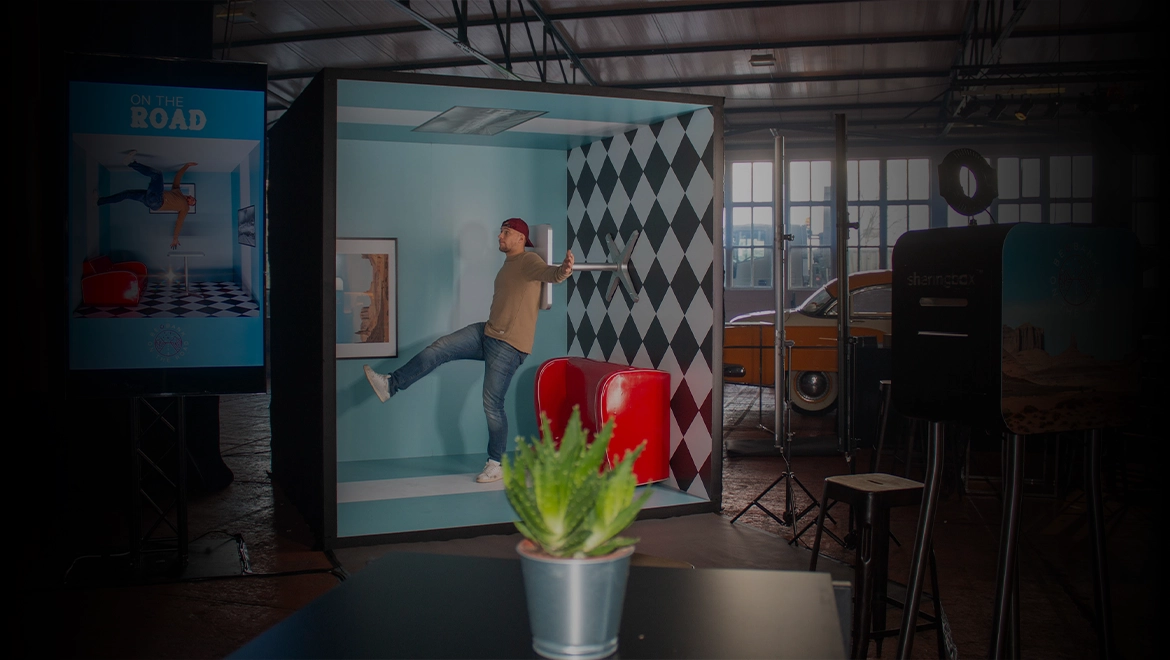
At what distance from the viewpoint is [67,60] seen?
3430 mm

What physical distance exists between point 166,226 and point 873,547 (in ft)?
9.91

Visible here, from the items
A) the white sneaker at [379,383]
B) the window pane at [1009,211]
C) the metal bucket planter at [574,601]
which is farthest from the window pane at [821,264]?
the metal bucket planter at [574,601]

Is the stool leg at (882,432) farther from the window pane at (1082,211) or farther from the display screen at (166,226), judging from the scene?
the window pane at (1082,211)

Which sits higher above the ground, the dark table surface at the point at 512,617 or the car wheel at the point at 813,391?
the dark table surface at the point at 512,617

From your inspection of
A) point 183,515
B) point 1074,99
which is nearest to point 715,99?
point 183,515

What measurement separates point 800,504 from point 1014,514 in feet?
9.72

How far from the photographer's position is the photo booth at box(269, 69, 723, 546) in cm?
407

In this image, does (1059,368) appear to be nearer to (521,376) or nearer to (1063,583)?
(1063,583)

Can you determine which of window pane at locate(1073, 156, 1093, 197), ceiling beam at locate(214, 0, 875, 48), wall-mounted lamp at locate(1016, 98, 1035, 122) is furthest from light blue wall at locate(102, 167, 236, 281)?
window pane at locate(1073, 156, 1093, 197)

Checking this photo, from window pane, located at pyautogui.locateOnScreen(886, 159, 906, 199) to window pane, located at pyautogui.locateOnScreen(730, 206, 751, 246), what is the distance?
2.61 metres

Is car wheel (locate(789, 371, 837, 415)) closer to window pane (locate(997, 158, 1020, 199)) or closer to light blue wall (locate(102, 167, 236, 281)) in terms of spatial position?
light blue wall (locate(102, 167, 236, 281))

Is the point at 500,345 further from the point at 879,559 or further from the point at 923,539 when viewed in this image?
the point at 923,539

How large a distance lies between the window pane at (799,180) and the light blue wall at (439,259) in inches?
440

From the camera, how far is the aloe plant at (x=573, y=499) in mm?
985
